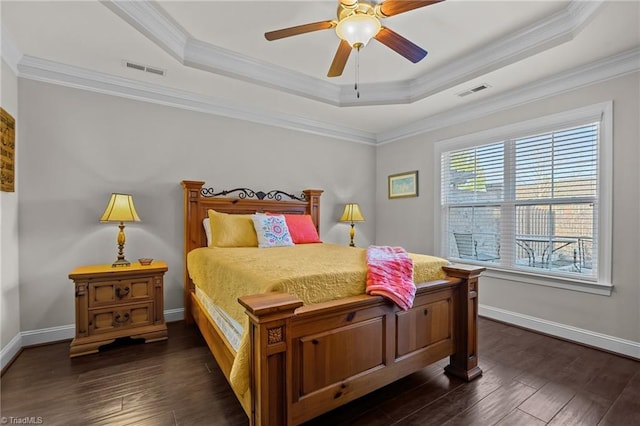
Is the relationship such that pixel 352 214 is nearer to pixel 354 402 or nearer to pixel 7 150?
pixel 354 402

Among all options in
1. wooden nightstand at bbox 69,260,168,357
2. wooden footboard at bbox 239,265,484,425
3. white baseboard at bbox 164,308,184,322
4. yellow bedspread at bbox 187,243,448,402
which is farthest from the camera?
white baseboard at bbox 164,308,184,322

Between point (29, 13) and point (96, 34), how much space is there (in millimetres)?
380

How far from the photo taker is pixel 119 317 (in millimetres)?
2676

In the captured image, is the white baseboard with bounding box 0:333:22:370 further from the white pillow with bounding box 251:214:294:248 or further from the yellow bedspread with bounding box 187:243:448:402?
the white pillow with bounding box 251:214:294:248

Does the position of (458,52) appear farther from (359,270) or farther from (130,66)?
(130,66)

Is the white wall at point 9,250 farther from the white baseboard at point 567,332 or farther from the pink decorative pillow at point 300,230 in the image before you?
the white baseboard at point 567,332

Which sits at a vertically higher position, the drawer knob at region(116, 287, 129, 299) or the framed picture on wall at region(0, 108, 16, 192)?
the framed picture on wall at region(0, 108, 16, 192)

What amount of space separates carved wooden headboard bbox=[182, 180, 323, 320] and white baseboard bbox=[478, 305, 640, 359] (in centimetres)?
244

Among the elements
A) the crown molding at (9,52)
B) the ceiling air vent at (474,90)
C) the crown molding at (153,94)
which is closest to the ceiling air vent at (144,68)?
the crown molding at (153,94)

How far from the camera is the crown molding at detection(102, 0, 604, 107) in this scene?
226cm

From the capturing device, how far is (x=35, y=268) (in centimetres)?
275

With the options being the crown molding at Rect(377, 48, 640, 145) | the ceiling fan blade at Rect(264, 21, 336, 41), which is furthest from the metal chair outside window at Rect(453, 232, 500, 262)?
the ceiling fan blade at Rect(264, 21, 336, 41)

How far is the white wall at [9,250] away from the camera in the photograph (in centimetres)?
→ 234

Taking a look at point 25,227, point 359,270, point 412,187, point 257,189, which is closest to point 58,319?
point 25,227
